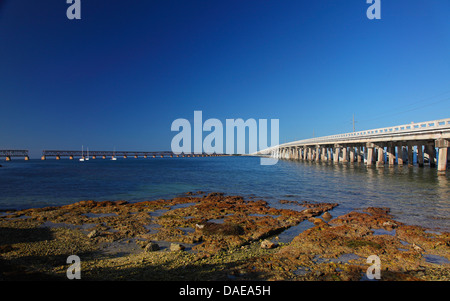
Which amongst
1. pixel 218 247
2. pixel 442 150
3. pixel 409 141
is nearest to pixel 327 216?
pixel 218 247

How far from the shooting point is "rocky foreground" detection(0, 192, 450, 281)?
616cm

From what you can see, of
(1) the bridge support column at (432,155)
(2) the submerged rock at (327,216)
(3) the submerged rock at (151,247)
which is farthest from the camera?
(1) the bridge support column at (432,155)

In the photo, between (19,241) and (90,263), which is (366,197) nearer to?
(90,263)

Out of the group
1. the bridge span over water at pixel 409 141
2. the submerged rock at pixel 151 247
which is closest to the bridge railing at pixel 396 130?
the bridge span over water at pixel 409 141

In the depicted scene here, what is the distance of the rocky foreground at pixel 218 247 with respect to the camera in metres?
6.16

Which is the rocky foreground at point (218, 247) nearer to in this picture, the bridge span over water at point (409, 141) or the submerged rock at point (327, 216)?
the submerged rock at point (327, 216)

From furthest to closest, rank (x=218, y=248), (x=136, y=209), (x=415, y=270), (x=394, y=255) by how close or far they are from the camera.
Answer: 1. (x=136, y=209)
2. (x=218, y=248)
3. (x=394, y=255)
4. (x=415, y=270)

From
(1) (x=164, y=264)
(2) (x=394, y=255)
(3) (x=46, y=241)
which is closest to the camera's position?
(1) (x=164, y=264)
